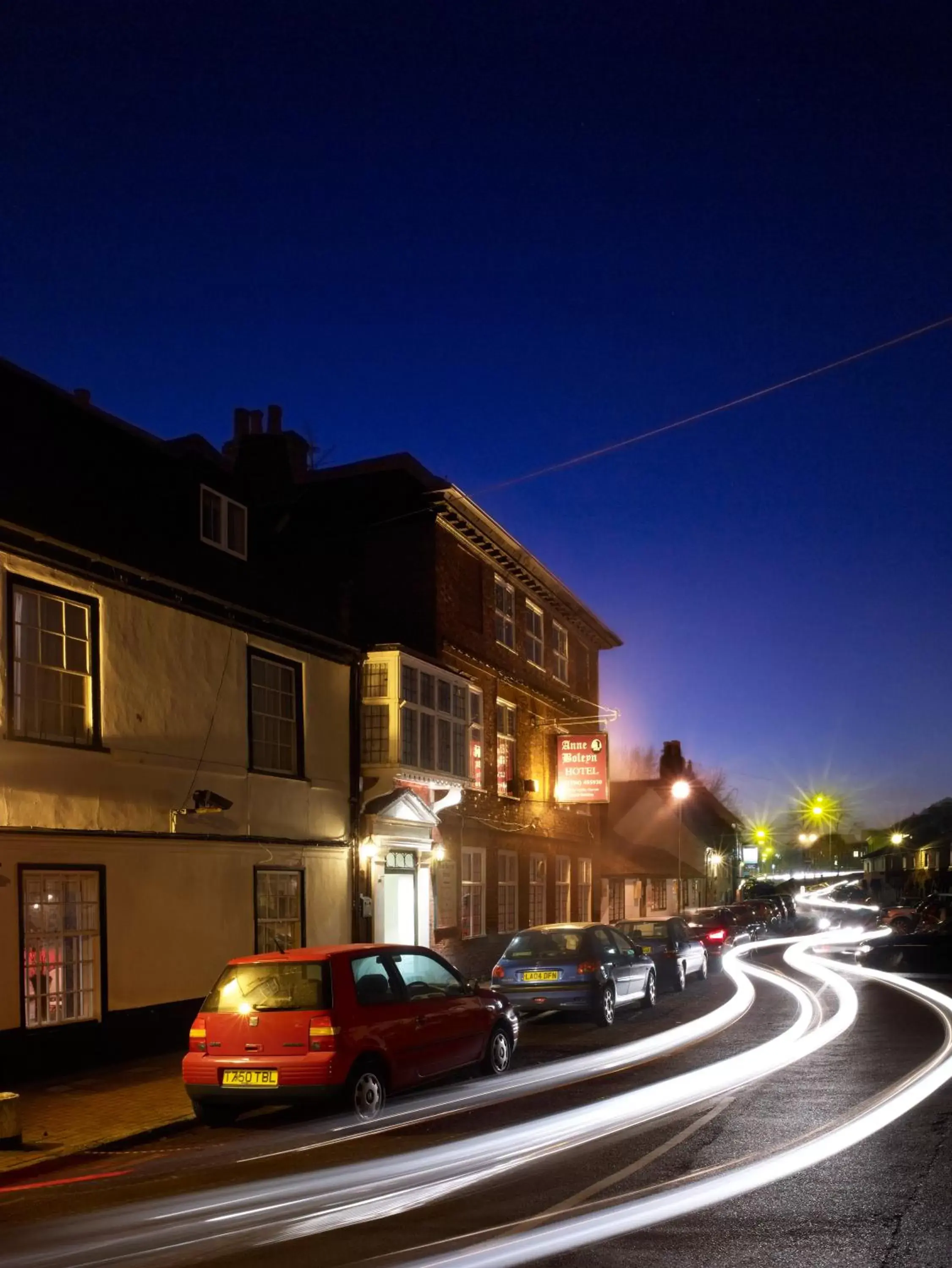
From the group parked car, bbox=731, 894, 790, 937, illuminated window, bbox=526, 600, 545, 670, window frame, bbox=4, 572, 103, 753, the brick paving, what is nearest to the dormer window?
window frame, bbox=4, 572, 103, 753

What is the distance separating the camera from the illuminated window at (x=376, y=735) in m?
22.7

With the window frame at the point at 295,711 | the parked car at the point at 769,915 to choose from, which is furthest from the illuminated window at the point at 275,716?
the parked car at the point at 769,915

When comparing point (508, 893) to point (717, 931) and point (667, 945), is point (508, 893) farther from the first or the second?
point (667, 945)

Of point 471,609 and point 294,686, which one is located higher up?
point 471,609

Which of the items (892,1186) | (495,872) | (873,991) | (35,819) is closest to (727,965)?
(495,872)

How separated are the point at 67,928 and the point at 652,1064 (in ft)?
21.8

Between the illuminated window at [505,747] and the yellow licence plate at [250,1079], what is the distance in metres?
19.3

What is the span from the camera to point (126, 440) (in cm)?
1806

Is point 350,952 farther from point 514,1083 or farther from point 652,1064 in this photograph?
point 652,1064

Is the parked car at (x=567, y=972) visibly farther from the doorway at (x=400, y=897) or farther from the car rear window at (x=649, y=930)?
the doorway at (x=400, y=897)

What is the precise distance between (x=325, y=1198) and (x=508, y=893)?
2384 cm

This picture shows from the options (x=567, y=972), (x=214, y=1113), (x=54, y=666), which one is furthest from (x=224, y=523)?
(x=214, y=1113)

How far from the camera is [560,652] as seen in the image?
1462 inches

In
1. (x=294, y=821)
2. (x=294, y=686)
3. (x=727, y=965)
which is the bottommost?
(x=727, y=965)
